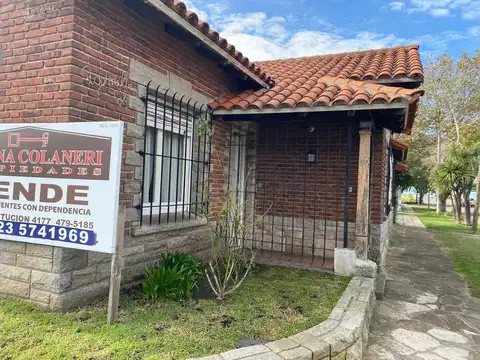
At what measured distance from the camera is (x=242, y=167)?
7.25 m

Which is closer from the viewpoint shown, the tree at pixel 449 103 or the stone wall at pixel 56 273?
the stone wall at pixel 56 273

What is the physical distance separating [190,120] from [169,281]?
103 inches

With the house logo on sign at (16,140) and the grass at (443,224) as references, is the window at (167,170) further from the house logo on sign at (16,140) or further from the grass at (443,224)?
the grass at (443,224)

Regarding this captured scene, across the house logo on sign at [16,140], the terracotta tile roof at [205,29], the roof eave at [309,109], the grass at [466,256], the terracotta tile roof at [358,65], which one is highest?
the terracotta tile roof at [358,65]

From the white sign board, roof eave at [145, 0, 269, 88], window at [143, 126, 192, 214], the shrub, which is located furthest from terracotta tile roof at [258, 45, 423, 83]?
the white sign board

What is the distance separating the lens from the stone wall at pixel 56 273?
3293 millimetres

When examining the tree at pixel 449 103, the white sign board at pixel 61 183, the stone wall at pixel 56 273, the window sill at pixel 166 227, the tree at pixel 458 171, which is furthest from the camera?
the tree at pixel 449 103

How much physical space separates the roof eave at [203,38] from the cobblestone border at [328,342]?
3.49m

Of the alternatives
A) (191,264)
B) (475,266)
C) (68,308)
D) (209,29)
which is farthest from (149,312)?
(475,266)

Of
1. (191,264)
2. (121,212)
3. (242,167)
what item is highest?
(242,167)

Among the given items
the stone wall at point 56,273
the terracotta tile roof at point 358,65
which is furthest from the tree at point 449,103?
the stone wall at point 56,273

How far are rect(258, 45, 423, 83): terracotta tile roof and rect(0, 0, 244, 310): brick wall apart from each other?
3715 mm

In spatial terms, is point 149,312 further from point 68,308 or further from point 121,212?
point 121,212

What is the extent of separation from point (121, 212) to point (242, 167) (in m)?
4.36
